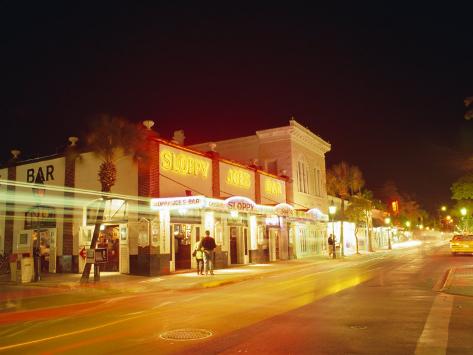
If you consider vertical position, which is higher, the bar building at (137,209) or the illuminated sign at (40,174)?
the illuminated sign at (40,174)

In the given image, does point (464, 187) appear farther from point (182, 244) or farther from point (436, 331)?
point (436, 331)

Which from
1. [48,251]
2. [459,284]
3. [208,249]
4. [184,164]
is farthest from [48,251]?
[459,284]

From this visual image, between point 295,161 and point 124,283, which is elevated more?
point 295,161

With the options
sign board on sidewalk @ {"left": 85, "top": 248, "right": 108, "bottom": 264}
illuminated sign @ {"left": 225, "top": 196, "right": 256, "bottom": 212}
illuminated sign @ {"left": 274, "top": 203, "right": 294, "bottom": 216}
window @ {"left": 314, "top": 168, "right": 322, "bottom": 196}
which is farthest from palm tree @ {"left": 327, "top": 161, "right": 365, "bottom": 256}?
sign board on sidewalk @ {"left": 85, "top": 248, "right": 108, "bottom": 264}

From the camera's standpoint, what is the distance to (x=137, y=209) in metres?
22.4

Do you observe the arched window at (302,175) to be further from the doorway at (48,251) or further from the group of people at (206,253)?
the doorway at (48,251)

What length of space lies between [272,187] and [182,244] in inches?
456

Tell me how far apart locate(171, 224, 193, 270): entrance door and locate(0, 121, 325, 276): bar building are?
0.05m

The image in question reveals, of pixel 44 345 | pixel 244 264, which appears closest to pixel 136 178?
pixel 244 264

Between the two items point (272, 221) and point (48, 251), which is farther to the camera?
point (272, 221)

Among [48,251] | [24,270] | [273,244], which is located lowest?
[24,270]

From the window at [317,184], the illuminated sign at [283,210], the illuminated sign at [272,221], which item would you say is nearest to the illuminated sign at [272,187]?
the illuminated sign at [272,221]

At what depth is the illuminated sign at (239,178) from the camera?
1144 inches

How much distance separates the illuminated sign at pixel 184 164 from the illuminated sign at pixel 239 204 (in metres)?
2.68
